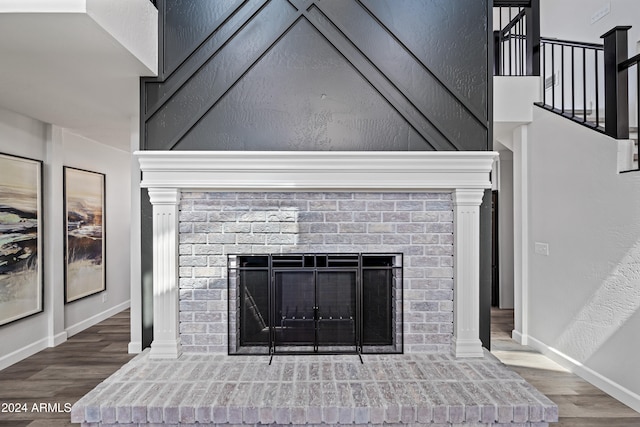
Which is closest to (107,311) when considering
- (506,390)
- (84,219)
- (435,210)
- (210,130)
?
(84,219)

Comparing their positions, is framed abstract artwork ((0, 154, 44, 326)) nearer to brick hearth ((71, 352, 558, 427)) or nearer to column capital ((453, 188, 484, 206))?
brick hearth ((71, 352, 558, 427))

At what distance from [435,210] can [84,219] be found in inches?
157

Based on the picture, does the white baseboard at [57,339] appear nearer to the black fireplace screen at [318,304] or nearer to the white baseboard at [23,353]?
the white baseboard at [23,353]

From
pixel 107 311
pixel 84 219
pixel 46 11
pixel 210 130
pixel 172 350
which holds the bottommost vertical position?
pixel 107 311

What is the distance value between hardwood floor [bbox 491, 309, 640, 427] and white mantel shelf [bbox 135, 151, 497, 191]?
162 centimetres

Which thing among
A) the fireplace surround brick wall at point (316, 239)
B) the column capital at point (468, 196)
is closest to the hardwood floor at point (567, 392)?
the fireplace surround brick wall at point (316, 239)

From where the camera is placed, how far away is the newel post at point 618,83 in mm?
2859

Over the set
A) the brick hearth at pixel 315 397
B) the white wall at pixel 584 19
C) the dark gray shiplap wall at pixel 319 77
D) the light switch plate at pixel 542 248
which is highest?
the white wall at pixel 584 19

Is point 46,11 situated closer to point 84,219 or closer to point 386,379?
point 386,379

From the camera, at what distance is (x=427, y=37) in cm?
270

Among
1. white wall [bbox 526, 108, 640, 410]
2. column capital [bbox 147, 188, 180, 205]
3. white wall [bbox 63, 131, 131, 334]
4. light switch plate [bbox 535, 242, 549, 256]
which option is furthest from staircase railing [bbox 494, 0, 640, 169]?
white wall [bbox 63, 131, 131, 334]

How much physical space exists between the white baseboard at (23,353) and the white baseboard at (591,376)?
4.80 meters

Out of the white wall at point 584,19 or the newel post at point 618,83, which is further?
the white wall at point 584,19

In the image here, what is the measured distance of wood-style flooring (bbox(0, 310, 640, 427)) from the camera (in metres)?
2.58
